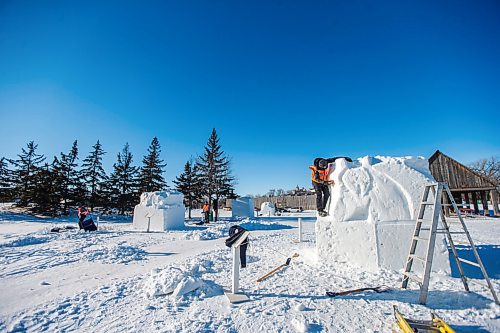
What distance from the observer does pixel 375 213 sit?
20.0ft

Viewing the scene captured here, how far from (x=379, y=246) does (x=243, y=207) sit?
64.9ft

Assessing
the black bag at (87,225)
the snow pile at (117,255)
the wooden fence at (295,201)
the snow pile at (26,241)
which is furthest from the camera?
the wooden fence at (295,201)

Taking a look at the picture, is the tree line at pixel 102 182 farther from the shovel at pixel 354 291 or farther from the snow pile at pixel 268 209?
the shovel at pixel 354 291

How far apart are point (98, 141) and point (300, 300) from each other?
3187cm

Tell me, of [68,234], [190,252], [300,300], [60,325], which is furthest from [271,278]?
[68,234]

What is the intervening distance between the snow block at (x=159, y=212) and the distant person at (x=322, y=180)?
1236 cm

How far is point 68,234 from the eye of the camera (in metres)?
12.0

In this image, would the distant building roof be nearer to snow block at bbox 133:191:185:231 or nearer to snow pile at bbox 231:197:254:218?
snow pile at bbox 231:197:254:218

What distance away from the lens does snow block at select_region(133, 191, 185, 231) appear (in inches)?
647

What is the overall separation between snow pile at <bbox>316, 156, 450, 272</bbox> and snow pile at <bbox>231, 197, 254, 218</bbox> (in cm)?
1850

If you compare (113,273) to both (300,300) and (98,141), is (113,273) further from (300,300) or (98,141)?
(98,141)

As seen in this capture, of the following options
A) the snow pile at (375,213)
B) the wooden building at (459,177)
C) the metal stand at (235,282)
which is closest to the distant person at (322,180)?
the snow pile at (375,213)

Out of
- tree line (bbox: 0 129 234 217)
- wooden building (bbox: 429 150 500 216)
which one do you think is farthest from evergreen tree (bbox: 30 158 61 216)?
wooden building (bbox: 429 150 500 216)

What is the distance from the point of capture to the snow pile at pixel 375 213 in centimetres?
581
